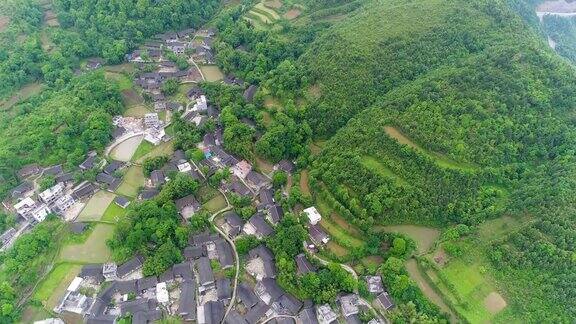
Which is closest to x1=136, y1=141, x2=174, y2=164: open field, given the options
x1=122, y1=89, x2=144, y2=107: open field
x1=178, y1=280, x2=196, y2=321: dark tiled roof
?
x1=122, y1=89, x2=144, y2=107: open field

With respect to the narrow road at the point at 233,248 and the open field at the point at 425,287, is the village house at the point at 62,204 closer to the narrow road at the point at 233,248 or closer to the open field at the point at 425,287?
the narrow road at the point at 233,248

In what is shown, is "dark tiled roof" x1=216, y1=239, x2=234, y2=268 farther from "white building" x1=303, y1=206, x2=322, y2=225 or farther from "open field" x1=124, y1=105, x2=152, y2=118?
"open field" x1=124, y1=105, x2=152, y2=118

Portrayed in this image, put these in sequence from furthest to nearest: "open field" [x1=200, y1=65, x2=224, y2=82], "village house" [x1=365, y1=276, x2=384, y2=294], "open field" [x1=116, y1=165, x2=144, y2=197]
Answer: "open field" [x1=200, y1=65, x2=224, y2=82] < "open field" [x1=116, y1=165, x2=144, y2=197] < "village house" [x1=365, y1=276, x2=384, y2=294]

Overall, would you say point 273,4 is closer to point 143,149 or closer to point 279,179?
point 143,149

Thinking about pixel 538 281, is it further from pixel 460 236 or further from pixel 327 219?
pixel 327 219

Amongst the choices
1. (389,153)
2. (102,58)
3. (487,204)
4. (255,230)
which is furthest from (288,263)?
(102,58)

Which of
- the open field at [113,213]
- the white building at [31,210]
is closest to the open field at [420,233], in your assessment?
the open field at [113,213]
